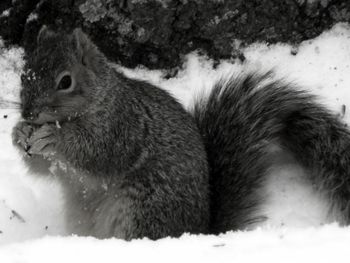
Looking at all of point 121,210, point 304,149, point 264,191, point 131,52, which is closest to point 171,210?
point 121,210

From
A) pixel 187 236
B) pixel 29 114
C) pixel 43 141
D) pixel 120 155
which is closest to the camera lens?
pixel 187 236

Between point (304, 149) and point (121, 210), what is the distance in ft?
2.55

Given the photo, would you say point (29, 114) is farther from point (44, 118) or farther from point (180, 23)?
point (180, 23)

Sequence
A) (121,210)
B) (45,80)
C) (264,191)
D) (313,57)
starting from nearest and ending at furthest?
(45,80)
(121,210)
(264,191)
(313,57)

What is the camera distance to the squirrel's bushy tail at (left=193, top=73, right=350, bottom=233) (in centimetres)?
A: 243

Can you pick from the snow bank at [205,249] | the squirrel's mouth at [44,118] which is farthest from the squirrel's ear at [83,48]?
the snow bank at [205,249]

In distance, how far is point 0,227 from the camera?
251 centimetres

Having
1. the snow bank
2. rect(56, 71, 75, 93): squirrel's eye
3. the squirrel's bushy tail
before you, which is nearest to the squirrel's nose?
rect(56, 71, 75, 93): squirrel's eye

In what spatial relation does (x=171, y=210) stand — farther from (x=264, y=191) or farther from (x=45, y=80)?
(x=45, y=80)

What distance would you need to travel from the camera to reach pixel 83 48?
93.0 inches

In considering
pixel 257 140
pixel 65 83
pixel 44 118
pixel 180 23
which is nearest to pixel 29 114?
pixel 44 118

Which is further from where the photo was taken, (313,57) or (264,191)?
(313,57)

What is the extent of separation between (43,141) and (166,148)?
1.58 ft

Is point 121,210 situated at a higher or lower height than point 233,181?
lower
